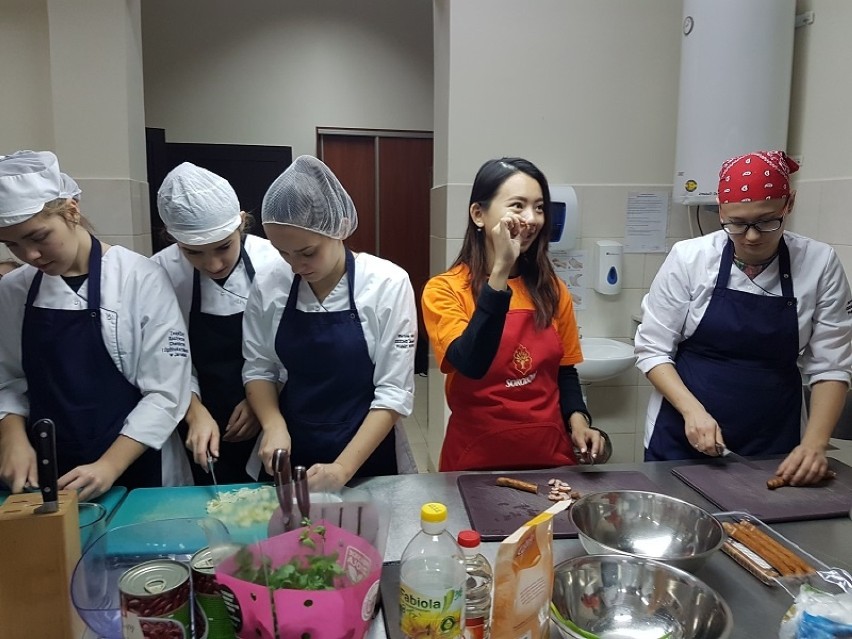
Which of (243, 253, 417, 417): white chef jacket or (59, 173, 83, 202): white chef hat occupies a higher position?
(59, 173, 83, 202): white chef hat

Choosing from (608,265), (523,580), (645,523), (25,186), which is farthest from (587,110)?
(523,580)

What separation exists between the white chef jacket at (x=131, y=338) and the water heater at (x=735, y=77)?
7.00 ft

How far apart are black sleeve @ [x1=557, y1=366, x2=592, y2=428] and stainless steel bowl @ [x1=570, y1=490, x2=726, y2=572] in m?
0.42

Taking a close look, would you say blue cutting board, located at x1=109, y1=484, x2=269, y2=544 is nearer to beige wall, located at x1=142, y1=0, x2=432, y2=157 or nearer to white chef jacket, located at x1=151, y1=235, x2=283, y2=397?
white chef jacket, located at x1=151, y1=235, x2=283, y2=397

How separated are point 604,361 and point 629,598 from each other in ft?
5.71

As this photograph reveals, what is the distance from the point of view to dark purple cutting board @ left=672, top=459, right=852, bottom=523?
128 cm

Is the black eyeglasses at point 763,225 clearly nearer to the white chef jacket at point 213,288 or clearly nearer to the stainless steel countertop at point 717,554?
the stainless steel countertop at point 717,554

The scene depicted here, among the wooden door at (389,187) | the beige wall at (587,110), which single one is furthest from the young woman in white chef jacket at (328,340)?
the wooden door at (389,187)

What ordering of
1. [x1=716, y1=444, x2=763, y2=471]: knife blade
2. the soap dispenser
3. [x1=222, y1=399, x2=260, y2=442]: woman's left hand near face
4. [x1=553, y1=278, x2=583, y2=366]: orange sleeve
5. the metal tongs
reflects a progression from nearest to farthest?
the metal tongs → [x1=716, y1=444, x2=763, y2=471]: knife blade → [x1=222, y1=399, x2=260, y2=442]: woman's left hand near face → [x1=553, y1=278, x2=583, y2=366]: orange sleeve → the soap dispenser

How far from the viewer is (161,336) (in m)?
1.41

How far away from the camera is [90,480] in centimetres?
125

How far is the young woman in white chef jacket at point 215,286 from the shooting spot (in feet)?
5.16

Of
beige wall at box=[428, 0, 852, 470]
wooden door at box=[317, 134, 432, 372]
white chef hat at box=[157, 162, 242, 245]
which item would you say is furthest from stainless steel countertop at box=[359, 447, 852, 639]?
wooden door at box=[317, 134, 432, 372]

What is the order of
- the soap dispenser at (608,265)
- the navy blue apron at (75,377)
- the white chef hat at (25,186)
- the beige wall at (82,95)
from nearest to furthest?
1. the white chef hat at (25,186)
2. the navy blue apron at (75,377)
3. the beige wall at (82,95)
4. the soap dispenser at (608,265)
